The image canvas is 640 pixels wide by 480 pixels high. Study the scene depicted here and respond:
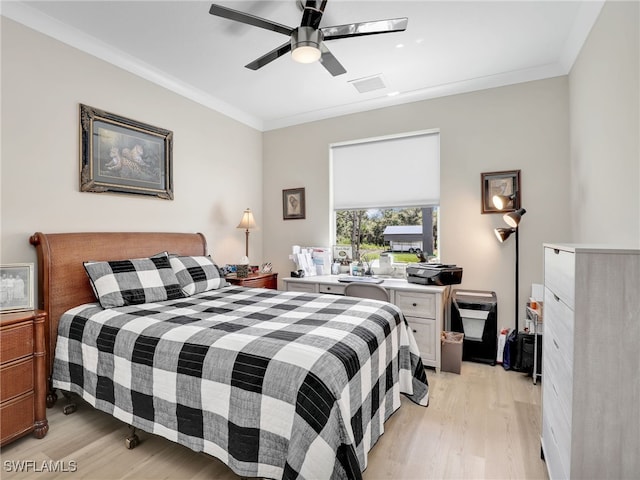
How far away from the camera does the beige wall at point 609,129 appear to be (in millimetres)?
1729

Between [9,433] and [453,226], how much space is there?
3730mm

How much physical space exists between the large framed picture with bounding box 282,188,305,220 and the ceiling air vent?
144 cm

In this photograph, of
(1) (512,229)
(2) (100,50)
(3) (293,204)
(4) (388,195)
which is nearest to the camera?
(2) (100,50)

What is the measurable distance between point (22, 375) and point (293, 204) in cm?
311

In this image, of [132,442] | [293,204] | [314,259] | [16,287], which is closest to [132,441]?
[132,442]

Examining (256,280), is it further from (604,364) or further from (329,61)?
(604,364)

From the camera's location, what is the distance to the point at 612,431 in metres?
1.18

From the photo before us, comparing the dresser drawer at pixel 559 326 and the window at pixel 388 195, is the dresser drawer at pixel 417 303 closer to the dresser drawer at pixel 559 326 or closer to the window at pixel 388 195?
the window at pixel 388 195

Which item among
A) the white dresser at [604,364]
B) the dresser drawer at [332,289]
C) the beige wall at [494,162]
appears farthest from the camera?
the dresser drawer at [332,289]

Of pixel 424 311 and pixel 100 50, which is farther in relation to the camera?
pixel 424 311

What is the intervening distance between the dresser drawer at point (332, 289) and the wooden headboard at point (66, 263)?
5.81 ft

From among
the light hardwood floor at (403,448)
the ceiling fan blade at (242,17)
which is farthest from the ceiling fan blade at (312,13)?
the light hardwood floor at (403,448)

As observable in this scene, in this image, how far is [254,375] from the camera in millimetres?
1438

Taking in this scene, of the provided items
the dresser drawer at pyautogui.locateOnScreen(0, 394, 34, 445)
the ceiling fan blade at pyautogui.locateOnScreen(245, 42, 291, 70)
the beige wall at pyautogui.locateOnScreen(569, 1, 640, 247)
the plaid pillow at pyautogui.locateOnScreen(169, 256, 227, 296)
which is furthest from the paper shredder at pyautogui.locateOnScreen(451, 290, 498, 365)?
the dresser drawer at pyautogui.locateOnScreen(0, 394, 34, 445)
